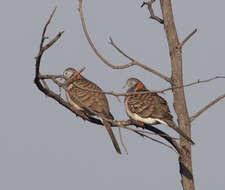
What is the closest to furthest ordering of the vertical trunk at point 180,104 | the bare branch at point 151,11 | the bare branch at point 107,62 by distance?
the bare branch at point 107,62 < the vertical trunk at point 180,104 < the bare branch at point 151,11

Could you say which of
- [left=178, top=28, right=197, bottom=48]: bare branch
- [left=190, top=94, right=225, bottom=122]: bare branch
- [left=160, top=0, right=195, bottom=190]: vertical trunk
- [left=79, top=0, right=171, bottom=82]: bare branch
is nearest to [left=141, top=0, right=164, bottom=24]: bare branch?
[left=160, top=0, right=195, bottom=190]: vertical trunk

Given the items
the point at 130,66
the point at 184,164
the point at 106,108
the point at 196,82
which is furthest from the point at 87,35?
the point at 106,108

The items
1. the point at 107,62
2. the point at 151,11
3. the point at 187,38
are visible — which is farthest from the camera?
the point at 151,11

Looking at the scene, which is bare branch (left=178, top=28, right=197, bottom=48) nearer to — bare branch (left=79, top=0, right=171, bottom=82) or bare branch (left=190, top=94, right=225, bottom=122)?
bare branch (left=79, top=0, right=171, bottom=82)

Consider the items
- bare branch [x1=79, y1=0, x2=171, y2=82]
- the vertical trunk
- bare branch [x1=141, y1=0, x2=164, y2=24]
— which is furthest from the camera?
bare branch [x1=141, y1=0, x2=164, y2=24]

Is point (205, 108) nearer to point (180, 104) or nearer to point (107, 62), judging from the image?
point (180, 104)

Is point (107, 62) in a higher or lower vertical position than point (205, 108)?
higher

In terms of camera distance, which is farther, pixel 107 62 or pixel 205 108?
pixel 205 108

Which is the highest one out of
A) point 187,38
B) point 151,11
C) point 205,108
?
point 151,11

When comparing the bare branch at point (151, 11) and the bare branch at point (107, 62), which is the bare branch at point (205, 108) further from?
the bare branch at point (151, 11)

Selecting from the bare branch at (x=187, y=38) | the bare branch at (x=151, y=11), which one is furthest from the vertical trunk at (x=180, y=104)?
the bare branch at (x=151, y=11)

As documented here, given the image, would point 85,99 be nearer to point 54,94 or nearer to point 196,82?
point 54,94

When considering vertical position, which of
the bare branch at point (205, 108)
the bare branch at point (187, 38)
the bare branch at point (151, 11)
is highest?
the bare branch at point (151, 11)

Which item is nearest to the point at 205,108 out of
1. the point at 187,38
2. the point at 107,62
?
the point at 187,38
